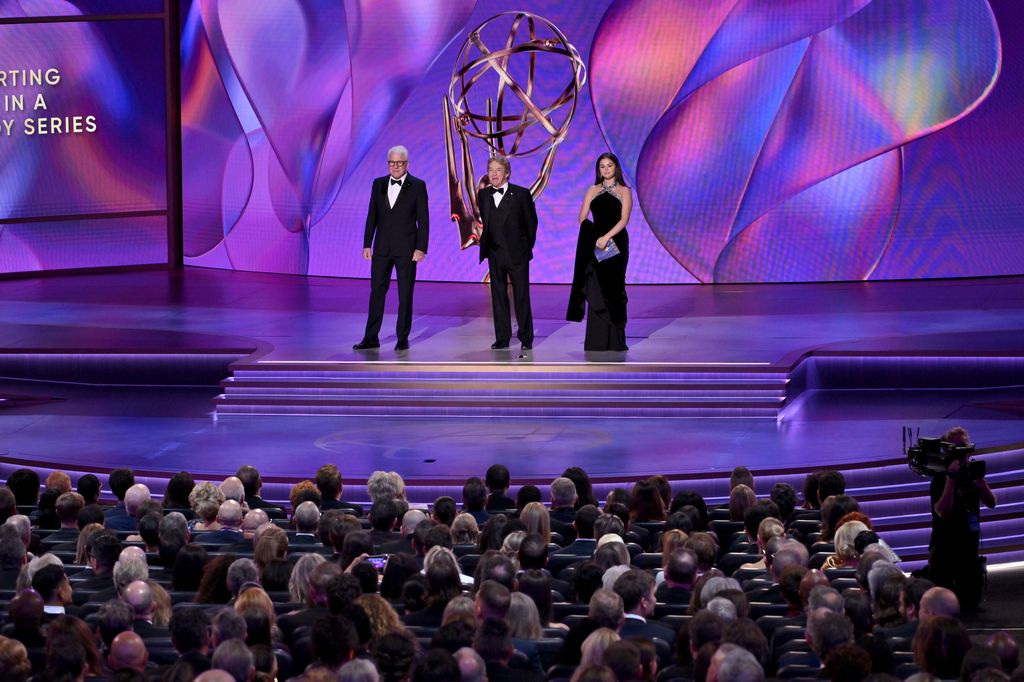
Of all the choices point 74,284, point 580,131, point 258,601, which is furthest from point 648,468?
point 74,284

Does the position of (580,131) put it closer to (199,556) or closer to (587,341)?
(587,341)

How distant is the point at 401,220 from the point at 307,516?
471 centimetres

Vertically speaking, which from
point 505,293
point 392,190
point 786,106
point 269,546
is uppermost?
point 786,106

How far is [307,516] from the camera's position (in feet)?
21.6

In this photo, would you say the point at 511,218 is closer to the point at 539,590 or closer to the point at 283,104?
the point at 283,104

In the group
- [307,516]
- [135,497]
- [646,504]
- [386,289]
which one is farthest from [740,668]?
[386,289]

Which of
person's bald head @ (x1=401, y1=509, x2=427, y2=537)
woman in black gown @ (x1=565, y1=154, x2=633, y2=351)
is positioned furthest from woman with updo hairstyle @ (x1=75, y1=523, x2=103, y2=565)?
woman in black gown @ (x1=565, y1=154, x2=633, y2=351)

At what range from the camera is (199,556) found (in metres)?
5.72

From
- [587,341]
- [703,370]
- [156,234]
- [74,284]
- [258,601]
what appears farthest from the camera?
[156,234]

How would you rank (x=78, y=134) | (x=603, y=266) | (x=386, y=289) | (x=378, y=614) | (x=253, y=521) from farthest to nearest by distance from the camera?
(x=78, y=134)
(x=386, y=289)
(x=603, y=266)
(x=253, y=521)
(x=378, y=614)

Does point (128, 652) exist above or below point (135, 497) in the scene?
below

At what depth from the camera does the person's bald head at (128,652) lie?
4.57 metres

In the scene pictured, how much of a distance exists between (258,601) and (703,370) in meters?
6.08

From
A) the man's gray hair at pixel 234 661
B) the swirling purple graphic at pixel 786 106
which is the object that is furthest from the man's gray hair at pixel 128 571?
the swirling purple graphic at pixel 786 106
